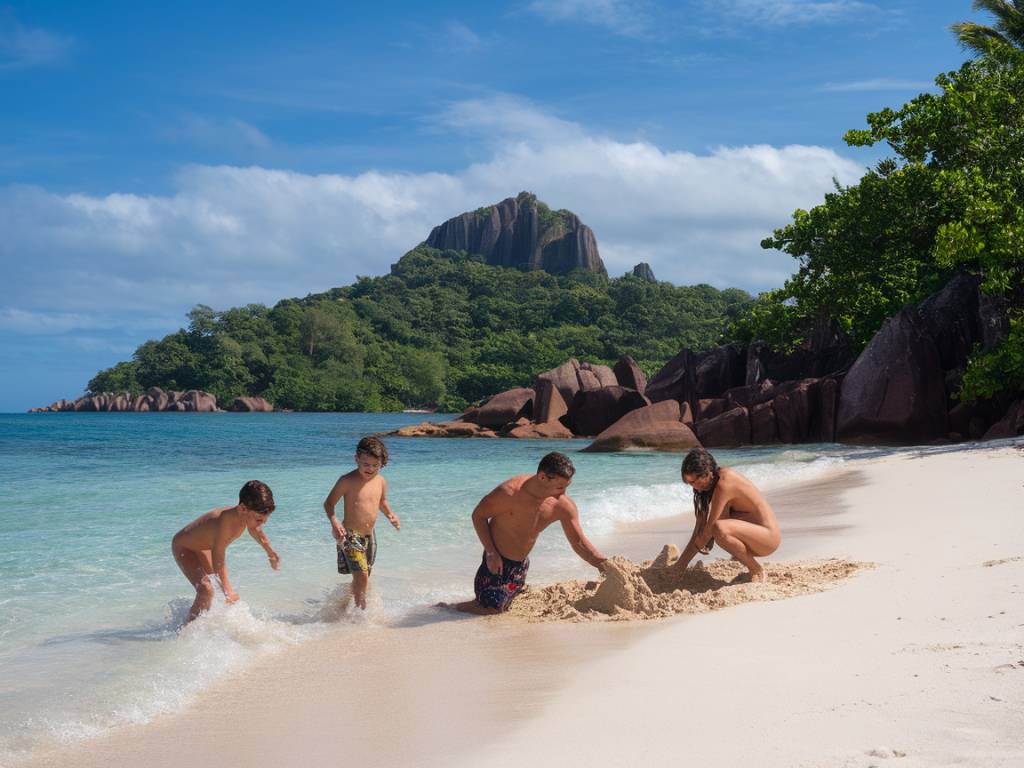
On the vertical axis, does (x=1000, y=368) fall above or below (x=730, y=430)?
above

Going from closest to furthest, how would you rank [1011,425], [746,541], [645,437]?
[746,541] → [1011,425] → [645,437]

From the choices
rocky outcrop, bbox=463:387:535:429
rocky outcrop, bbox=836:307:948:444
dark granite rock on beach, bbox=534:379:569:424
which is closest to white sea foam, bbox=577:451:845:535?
rocky outcrop, bbox=836:307:948:444

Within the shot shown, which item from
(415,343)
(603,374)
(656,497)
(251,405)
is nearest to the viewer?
(656,497)

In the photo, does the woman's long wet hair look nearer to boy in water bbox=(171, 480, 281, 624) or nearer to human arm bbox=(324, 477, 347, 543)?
human arm bbox=(324, 477, 347, 543)

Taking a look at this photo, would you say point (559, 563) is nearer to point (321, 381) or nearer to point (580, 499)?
point (580, 499)

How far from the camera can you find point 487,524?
617 centimetres

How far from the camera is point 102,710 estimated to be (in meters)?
4.37

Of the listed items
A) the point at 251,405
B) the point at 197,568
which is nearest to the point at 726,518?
the point at 197,568

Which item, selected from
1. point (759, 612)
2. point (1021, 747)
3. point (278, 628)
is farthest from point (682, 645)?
point (278, 628)

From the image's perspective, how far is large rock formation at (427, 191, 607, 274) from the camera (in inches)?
4897

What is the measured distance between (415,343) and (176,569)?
281 ft

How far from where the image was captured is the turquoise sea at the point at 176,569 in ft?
16.1

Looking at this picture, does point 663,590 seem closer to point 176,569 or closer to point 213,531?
point 213,531

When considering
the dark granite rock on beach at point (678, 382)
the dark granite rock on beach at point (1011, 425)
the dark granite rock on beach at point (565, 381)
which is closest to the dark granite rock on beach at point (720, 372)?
the dark granite rock on beach at point (678, 382)
